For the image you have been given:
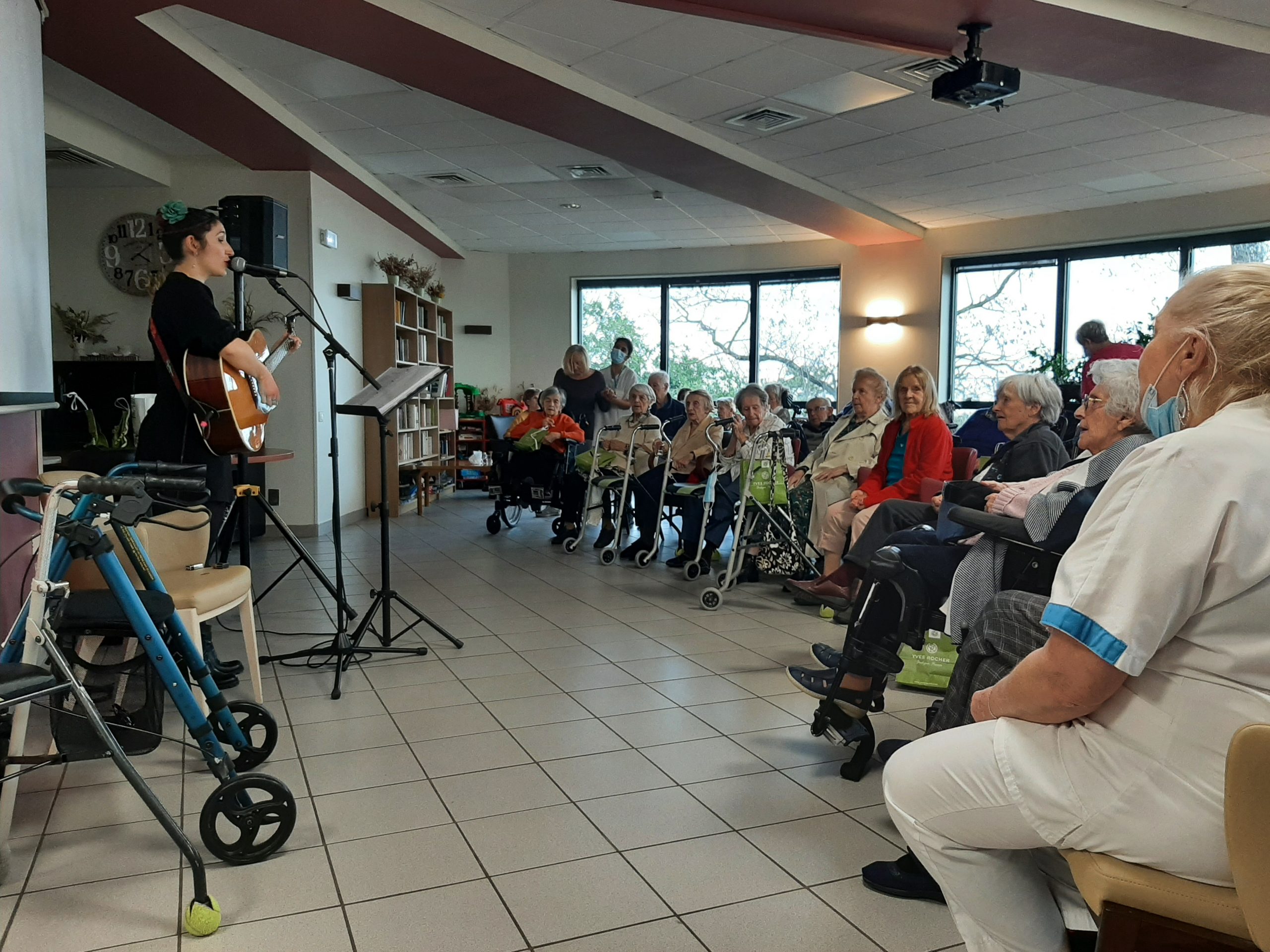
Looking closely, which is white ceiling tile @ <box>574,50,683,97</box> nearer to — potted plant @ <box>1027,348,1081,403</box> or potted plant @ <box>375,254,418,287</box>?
potted plant @ <box>375,254,418,287</box>

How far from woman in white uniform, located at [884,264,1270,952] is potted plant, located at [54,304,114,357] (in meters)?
7.40

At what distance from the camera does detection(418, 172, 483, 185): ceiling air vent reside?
8.23m

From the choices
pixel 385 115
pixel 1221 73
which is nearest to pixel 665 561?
pixel 385 115

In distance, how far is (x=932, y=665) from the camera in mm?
3643

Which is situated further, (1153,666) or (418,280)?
(418,280)

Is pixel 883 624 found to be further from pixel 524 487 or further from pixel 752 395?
pixel 524 487

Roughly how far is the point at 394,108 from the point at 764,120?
250 centimetres

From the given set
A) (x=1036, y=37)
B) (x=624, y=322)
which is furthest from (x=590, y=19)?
(x=624, y=322)

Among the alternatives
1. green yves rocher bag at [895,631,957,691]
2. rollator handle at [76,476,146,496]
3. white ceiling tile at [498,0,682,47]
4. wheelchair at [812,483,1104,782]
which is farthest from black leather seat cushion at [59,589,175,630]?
white ceiling tile at [498,0,682,47]

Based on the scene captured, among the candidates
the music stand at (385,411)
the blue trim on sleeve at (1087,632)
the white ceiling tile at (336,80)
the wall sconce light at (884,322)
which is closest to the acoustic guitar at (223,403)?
the music stand at (385,411)

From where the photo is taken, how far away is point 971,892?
148 cm

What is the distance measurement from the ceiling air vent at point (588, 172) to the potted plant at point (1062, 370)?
387cm

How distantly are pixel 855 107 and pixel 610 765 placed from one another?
470cm

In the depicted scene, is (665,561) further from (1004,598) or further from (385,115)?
(1004,598)
